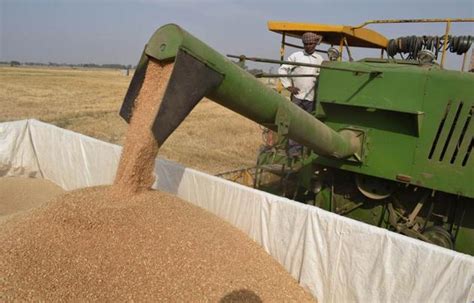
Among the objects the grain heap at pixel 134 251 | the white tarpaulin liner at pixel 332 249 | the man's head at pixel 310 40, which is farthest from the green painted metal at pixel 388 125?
the man's head at pixel 310 40

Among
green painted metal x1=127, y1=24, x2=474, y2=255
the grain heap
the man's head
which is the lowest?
the grain heap

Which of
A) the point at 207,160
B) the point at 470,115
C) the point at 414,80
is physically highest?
the point at 414,80

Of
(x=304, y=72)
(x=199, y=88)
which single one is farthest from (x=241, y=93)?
(x=304, y=72)

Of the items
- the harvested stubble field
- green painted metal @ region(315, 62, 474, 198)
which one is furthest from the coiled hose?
the harvested stubble field

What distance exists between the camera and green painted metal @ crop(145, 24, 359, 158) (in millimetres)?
2646

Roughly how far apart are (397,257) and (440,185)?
780mm

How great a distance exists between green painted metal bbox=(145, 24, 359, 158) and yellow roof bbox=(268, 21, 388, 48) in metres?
1.91

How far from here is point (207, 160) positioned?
9.36 meters

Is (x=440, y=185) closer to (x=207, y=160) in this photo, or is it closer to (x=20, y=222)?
(x=20, y=222)

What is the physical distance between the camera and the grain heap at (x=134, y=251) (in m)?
2.89

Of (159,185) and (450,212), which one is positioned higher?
(450,212)

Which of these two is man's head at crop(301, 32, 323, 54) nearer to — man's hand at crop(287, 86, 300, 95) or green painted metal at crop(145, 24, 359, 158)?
man's hand at crop(287, 86, 300, 95)

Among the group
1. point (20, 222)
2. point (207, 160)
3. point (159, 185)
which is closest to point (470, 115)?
point (159, 185)

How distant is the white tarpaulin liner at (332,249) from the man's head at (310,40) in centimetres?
203
